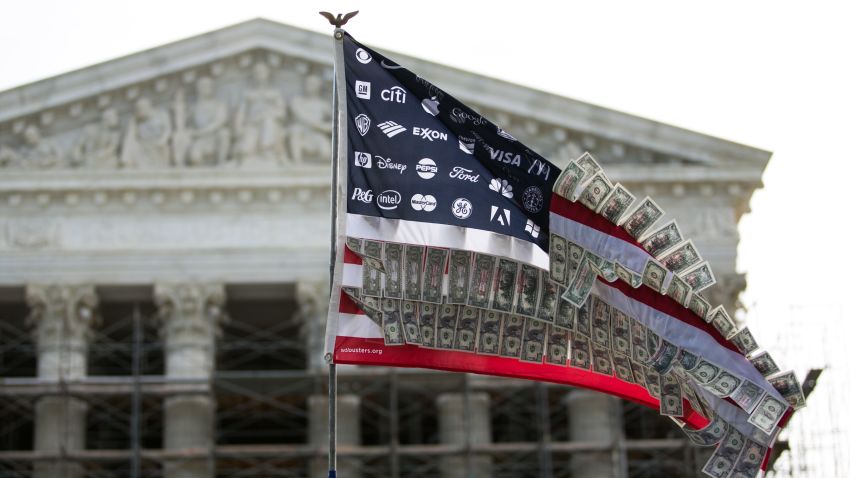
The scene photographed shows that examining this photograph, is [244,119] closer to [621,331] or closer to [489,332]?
[489,332]

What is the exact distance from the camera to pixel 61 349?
43.0 meters

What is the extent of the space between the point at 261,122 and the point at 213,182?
1.98 meters

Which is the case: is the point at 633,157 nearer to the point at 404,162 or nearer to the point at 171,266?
the point at 171,266

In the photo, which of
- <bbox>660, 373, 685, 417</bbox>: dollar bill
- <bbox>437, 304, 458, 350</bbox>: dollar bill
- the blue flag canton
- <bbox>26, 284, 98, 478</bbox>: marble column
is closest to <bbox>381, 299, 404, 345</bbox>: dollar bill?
<bbox>437, 304, 458, 350</bbox>: dollar bill

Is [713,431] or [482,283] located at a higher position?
[482,283]

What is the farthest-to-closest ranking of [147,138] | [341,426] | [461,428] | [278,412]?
1. [278,412]
2. [147,138]
3. [461,428]
4. [341,426]

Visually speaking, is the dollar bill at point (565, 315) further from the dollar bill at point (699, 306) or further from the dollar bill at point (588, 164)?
the dollar bill at point (588, 164)

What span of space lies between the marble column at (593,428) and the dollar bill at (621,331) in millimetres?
23569

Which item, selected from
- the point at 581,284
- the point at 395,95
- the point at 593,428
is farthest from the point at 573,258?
the point at 593,428

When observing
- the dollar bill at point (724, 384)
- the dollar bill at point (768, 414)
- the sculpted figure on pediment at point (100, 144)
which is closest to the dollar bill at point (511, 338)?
the dollar bill at point (724, 384)

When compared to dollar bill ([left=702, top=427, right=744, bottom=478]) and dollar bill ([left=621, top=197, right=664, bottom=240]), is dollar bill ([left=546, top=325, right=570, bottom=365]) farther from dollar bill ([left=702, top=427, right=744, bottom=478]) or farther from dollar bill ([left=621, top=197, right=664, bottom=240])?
dollar bill ([left=702, top=427, right=744, bottom=478])

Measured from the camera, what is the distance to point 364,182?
17.9m

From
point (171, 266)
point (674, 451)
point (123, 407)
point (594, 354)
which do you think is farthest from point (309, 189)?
point (594, 354)

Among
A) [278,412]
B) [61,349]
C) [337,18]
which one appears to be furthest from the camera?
[278,412]
